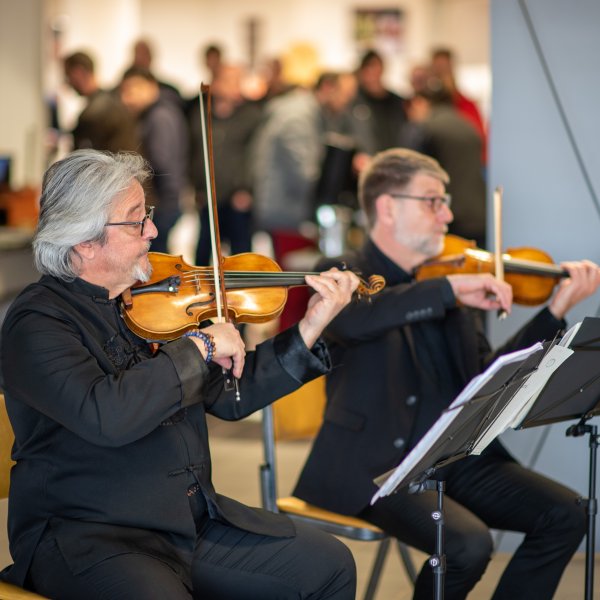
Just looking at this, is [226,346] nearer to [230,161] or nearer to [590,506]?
[590,506]

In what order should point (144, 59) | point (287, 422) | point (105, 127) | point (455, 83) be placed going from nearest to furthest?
point (287, 422)
point (105, 127)
point (455, 83)
point (144, 59)

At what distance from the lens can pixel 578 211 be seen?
316 cm

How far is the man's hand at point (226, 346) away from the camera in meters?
1.96

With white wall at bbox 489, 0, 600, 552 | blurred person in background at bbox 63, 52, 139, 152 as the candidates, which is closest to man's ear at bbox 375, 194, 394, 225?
white wall at bbox 489, 0, 600, 552

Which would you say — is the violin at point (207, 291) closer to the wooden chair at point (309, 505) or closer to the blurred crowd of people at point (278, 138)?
the wooden chair at point (309, 505)

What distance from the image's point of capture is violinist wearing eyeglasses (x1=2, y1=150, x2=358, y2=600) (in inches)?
72.9

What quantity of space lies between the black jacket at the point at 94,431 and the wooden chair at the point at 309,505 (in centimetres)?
56

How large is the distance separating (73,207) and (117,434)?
18.0 inches

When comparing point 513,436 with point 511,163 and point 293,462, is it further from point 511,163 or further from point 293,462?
point 293,462

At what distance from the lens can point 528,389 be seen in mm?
2021

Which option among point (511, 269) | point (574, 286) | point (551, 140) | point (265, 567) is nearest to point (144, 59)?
point (551, 140)

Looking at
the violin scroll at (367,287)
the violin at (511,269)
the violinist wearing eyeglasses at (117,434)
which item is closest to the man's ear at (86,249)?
the violinist wearing eyeglasses at (117,434)

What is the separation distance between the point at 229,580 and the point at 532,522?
32.4 inches

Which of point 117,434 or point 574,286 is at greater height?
point 574,286
